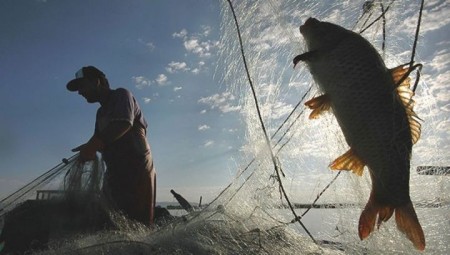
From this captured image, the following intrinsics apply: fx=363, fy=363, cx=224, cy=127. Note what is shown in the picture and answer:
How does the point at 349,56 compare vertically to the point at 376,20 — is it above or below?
below

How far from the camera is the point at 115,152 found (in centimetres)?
429

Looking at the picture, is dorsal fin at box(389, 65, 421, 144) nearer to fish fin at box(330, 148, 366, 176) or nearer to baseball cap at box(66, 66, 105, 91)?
fish fin at box(330, 148, 366, 176)

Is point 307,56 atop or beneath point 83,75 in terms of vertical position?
beneath

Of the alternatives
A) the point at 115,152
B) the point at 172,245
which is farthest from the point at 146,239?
the point at 115,152

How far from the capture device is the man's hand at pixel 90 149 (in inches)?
150

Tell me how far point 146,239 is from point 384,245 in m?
2.50

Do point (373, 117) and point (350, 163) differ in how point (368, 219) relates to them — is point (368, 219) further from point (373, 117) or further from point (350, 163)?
point (373, 117)

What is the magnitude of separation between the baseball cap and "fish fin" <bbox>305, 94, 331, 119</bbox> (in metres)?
3.09

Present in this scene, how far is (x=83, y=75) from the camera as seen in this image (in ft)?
15.3

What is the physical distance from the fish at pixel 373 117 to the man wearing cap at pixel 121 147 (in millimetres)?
2416

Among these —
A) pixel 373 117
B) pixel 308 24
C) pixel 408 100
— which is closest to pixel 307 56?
pixel 308 24

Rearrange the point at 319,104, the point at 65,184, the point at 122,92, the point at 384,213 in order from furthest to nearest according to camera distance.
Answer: the point at 122,92, the point at 65,184, the point at 319,104, the point at 384,213

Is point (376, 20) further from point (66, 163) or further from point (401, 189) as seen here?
point (66, 163)

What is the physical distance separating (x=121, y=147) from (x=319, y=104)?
2.57 m
